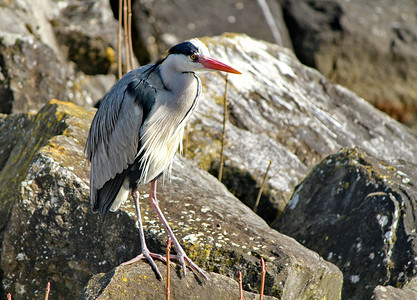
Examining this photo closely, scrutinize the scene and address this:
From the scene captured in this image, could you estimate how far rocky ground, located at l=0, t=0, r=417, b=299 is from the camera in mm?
3650

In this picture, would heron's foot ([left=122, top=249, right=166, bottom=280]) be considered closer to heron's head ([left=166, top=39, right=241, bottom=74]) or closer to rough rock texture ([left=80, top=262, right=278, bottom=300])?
rough rock texture ([left=80, top=262, right=278, bottom=300])

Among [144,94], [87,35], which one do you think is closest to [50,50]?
[87,35]

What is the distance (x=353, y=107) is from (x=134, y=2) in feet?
14.0

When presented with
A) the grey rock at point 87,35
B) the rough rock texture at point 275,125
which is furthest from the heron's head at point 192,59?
the grey rock at point 87,35

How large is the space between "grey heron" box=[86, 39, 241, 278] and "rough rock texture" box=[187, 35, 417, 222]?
1585mm

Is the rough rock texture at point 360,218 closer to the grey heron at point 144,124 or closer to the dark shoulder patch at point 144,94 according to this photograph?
the grey heron at point 144,124

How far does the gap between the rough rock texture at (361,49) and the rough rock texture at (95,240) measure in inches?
243

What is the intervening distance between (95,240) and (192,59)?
142 centimetres

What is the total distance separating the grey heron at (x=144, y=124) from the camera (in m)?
3.76

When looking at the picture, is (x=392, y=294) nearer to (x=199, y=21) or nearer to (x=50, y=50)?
(x=50, y=50)

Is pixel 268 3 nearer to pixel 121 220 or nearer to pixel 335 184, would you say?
pixel 335 184

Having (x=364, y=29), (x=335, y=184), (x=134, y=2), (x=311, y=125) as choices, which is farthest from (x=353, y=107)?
(x=134, y=2)

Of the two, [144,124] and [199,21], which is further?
[199,21]

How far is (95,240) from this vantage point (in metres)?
3.81
